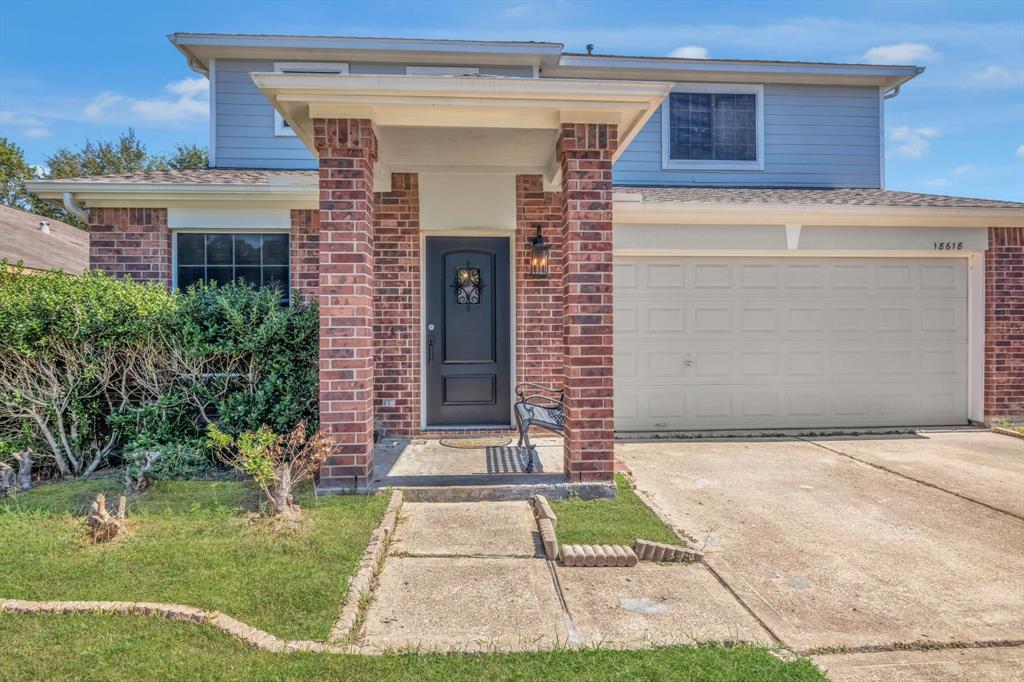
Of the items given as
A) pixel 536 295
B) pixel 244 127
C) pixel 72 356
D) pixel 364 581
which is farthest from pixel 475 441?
pixel 244 127

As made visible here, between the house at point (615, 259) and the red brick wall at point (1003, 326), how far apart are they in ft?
0.09

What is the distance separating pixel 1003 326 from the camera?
23.6 feet

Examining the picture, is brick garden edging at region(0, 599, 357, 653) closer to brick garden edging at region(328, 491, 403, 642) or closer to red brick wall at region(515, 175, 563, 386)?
brick garden edging at region(328, 491, 403, 642)

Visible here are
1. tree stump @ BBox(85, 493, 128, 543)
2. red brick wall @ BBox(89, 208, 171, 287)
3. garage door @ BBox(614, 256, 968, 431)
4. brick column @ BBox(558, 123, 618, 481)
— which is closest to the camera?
tree stump @ BBox(85, 493, 128, 543)

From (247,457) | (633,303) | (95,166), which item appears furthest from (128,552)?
(95,166)

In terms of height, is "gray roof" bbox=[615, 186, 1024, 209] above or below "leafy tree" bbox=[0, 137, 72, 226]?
below

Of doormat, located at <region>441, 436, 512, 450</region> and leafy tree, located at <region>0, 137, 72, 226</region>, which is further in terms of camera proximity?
leafy tree, located at <region>0, 137, 72, 226</region>

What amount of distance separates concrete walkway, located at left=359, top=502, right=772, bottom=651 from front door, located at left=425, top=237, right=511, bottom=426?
275 cm

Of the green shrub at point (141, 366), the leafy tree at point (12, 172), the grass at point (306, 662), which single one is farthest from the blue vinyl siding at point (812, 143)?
the leafy tree at point (12, 172)

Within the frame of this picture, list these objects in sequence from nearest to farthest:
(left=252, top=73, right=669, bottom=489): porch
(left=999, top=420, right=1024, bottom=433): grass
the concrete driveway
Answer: the concrete driveway
(left=252, top=73, right=669, bottom=489): porch
(left=999, top=420, right=1024, bottom=433): grass

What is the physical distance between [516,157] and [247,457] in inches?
142

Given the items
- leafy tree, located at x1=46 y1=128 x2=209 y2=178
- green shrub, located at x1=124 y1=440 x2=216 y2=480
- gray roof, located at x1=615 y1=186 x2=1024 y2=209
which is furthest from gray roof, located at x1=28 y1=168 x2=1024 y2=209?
leafy tree, located at x1=46 y1=128 x2=209 y2=178

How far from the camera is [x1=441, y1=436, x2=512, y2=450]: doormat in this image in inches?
224

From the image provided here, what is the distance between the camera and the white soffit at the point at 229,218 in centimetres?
624
